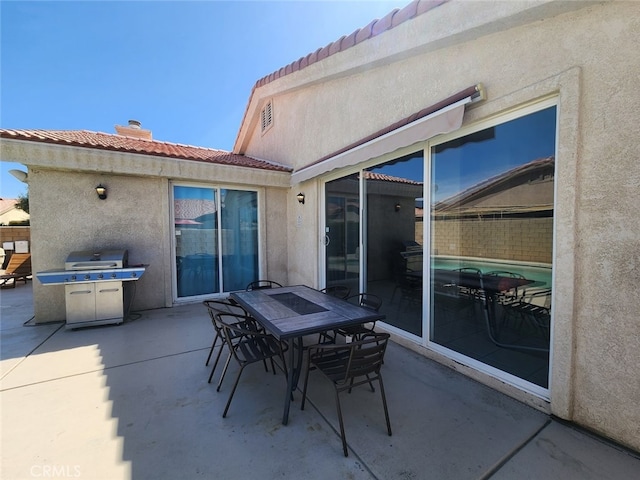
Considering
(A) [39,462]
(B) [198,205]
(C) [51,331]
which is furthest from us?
(B) [198,205]

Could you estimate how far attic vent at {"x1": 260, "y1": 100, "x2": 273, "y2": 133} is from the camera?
1182 centimetres

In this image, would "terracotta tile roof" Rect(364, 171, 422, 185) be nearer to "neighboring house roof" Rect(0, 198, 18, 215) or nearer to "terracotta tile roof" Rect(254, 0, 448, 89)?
"terracotta tile roof" Rect(254, 0, 448, 89)

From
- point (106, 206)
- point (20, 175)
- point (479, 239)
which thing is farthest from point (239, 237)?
point (479, 239)

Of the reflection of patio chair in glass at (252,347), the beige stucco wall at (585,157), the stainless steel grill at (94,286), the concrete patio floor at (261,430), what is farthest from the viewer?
the stainless steel grill at (94,286)

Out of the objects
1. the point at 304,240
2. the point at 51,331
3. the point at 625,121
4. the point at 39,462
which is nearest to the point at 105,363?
the point at 39,462

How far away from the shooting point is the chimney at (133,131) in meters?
13.4

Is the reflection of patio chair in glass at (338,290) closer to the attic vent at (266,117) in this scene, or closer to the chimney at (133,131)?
the attic vent at (266,117)

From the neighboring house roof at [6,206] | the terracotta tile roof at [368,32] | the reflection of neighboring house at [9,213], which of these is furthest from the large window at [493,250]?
the neighboring house roof at [6,206]

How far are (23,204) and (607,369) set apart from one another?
41.0 m

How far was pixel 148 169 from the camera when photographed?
7.97m

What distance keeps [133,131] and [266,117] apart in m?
6.92

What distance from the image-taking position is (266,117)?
1227 centimetres

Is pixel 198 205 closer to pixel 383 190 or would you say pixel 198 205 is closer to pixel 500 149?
pixel 383 190

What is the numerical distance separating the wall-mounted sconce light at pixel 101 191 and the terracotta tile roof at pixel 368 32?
6642 millimetres
